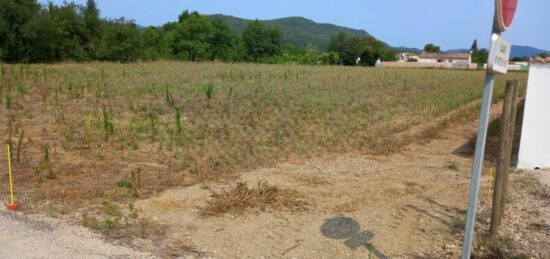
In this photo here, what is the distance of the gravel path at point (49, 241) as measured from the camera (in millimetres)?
4289

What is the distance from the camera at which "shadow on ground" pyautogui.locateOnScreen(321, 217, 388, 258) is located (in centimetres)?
470

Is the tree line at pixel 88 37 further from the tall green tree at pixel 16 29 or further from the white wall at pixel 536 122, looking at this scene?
the white wall at pixel 536 122

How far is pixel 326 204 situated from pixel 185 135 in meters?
4.69

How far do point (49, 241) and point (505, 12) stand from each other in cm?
441

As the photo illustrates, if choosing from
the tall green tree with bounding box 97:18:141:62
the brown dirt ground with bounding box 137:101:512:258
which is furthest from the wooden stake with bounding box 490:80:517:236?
the tall green tree with bounding box 97:18:141:62

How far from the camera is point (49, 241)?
4562 millimetres

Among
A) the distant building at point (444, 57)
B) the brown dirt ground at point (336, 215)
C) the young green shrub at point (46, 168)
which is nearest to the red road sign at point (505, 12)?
the brown dirt ground at point (336, 215)

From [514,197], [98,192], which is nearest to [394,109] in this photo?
[514,197]

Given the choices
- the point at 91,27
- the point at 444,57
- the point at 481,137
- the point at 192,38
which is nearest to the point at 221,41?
the point at 192,38

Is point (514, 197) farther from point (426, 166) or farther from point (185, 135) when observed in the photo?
point (185, 135)

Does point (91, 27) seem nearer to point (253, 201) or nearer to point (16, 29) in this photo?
point (16, 29)

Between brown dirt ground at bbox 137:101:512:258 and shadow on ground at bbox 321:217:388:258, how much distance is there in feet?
→ 0.03

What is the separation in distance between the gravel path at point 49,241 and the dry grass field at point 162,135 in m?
0.28

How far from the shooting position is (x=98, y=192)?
6184 mm
